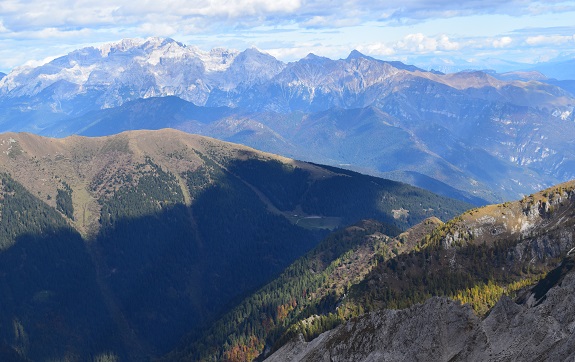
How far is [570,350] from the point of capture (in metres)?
98.9

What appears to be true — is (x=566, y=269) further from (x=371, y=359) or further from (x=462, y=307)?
(x=371, y=359)

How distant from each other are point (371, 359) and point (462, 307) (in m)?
A: 24.7

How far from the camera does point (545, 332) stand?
112750 mm

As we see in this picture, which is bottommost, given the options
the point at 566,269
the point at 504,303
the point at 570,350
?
the point at 566,269

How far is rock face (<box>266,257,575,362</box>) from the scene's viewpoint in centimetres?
11288

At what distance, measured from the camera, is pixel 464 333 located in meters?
134

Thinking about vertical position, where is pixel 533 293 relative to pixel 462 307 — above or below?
below

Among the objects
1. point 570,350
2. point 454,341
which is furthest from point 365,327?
point 570,350

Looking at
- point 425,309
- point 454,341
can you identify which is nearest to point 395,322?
point 425,309

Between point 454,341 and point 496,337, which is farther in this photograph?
point 454,341

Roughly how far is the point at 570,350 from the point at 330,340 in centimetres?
8269

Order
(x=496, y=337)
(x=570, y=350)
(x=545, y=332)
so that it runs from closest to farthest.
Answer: (x=570, y=350) < (x=545, y=332) < (x=496, y=337)

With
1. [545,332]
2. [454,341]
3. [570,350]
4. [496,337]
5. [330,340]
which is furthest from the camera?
[330,340]

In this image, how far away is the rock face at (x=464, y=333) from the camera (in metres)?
113
